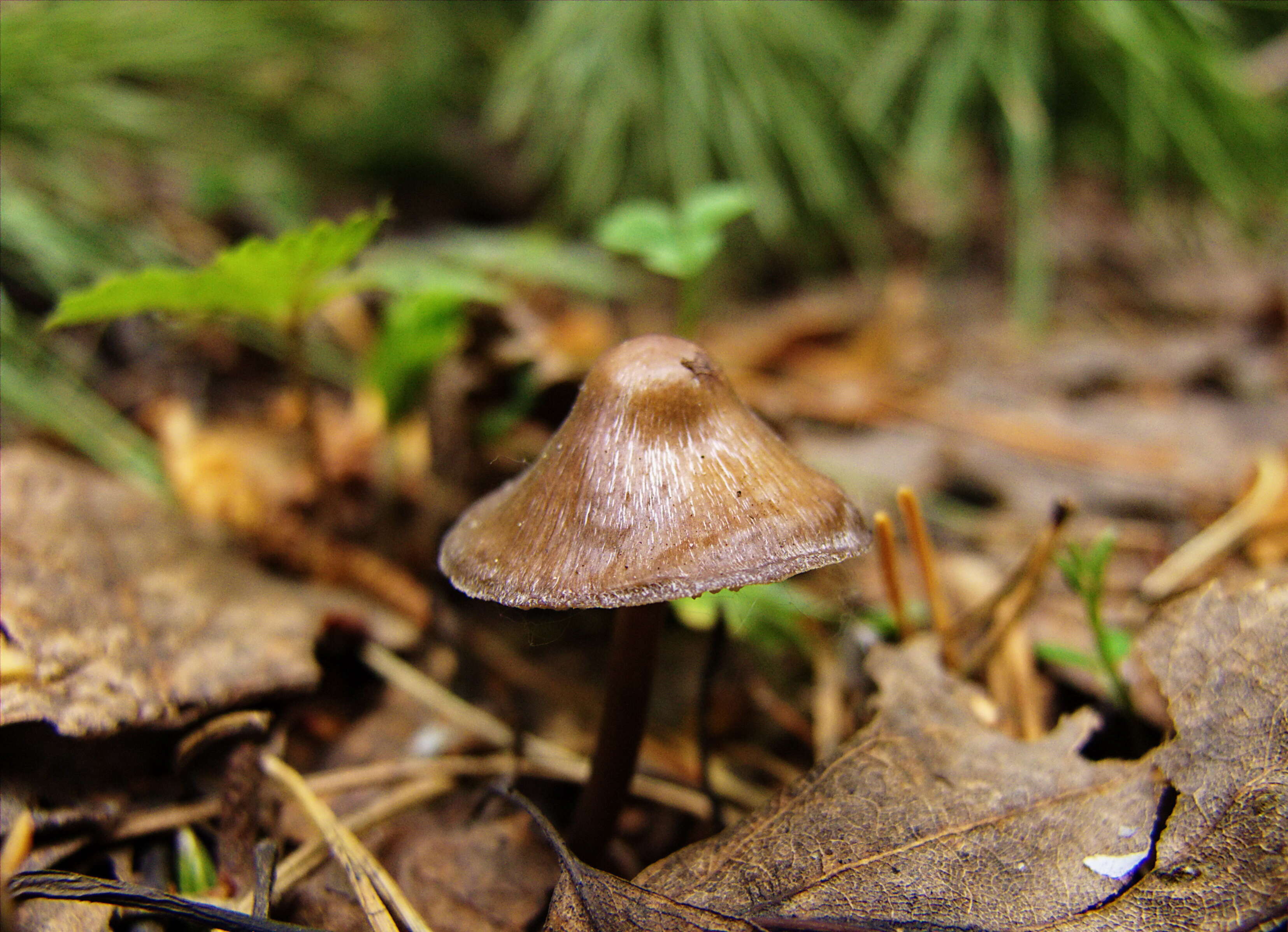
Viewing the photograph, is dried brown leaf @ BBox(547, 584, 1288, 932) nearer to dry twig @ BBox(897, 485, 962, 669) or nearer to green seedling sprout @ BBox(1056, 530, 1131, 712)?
green seedling sprout @ BBox(1056, 530, 1131, 712)

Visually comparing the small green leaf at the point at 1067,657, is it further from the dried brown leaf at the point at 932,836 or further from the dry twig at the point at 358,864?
the dry twig at the point at 358,864

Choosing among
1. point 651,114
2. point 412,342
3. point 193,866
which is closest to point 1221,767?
point 193,866

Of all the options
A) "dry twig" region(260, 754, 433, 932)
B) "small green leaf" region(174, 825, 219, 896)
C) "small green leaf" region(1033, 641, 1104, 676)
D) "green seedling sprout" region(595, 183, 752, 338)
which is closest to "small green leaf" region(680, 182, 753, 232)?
"green seedling sprout" region(595, 183, 752, 338)

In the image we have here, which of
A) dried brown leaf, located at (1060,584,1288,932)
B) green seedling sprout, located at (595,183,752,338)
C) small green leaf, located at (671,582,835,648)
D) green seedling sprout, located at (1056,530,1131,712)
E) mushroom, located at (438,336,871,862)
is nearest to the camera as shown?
dried brown leaf, located at (1060,584,1288,932)

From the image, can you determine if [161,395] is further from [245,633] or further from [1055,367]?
[1055,367]

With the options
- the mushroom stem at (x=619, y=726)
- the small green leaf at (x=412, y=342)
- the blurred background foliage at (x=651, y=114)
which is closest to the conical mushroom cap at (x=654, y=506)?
the mushroom stem at (x=619, y=726)

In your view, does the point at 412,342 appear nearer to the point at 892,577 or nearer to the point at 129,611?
the point at 129,611
